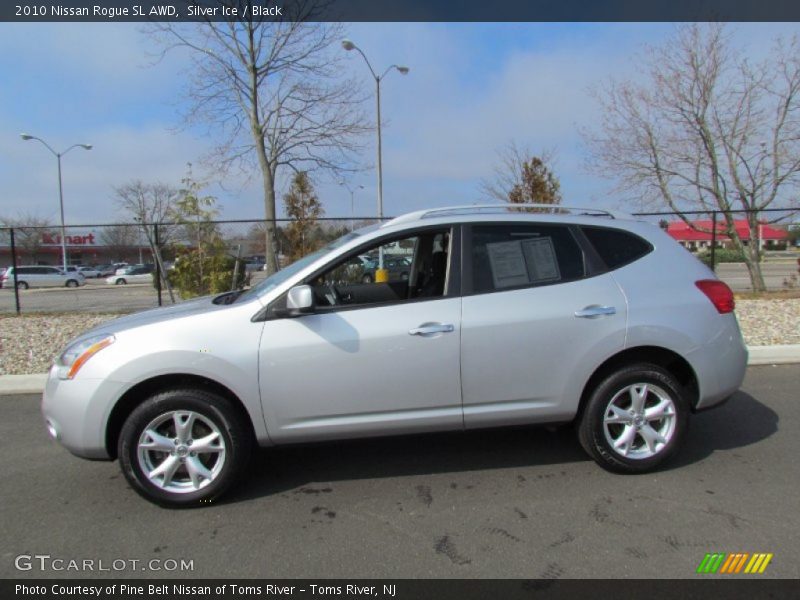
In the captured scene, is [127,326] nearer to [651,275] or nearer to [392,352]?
[392,352]

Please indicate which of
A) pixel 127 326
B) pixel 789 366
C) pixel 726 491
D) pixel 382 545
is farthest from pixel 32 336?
pixel 789 366

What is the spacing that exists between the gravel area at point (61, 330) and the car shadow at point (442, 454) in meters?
3.58

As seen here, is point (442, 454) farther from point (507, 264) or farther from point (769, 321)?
point (769, 321)

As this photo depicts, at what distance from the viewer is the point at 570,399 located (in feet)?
11.1

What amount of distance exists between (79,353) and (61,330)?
7.28m

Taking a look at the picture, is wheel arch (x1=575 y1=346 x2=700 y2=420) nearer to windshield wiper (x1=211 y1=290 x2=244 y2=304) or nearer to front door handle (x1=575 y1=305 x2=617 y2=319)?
front door handle (x1=575 y1=305 x2=617 y2=319)

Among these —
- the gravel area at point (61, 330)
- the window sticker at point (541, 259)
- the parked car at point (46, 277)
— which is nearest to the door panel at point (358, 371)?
the window sticker at point (541, 259)

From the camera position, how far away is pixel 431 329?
126 inches

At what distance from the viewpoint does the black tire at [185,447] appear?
3.07m

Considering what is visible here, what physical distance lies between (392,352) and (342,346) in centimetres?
31

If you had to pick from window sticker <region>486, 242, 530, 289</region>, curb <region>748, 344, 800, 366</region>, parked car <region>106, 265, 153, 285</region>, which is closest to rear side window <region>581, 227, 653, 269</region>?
window sticker <region>486, 242, 530, 289</region>

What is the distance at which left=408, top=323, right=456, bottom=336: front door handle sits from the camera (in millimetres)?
3193

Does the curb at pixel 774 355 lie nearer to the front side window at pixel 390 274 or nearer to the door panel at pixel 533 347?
the door panel at pixel 533 347

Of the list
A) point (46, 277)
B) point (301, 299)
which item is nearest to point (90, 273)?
point (46, 277)
